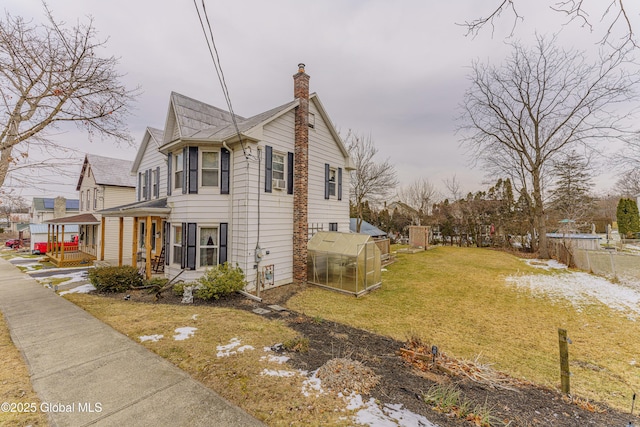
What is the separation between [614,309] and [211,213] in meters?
14.7

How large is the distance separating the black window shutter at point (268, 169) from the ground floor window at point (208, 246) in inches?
106

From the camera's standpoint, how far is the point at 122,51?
22.0 ft

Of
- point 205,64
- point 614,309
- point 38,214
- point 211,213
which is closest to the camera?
point 205,64

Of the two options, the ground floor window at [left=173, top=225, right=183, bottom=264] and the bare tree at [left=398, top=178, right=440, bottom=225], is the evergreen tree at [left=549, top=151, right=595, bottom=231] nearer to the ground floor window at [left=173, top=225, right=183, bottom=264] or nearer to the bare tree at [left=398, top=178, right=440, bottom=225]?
the bare tree at [left=398, top=178, right=440, bottom=225]

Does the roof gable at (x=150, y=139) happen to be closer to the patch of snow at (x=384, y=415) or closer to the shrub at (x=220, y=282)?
the shrub at (x=220, y=282)

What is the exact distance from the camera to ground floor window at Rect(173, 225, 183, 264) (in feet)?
33.3

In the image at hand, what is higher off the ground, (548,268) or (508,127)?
(508,127)

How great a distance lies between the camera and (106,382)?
12.4 feet

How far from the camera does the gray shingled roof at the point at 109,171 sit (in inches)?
711

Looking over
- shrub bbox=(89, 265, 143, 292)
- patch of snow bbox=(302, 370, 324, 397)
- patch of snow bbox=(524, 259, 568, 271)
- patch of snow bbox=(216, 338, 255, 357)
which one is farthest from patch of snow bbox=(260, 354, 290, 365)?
patch of snow bbox=(524, 259, 568, 271)

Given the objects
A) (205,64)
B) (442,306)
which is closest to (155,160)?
(205,64)

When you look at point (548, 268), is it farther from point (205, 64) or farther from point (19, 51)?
point (19, 51)

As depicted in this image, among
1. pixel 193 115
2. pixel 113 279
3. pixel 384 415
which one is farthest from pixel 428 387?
pixel 193 115

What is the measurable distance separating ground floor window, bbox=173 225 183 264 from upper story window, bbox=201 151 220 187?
2277 mm
